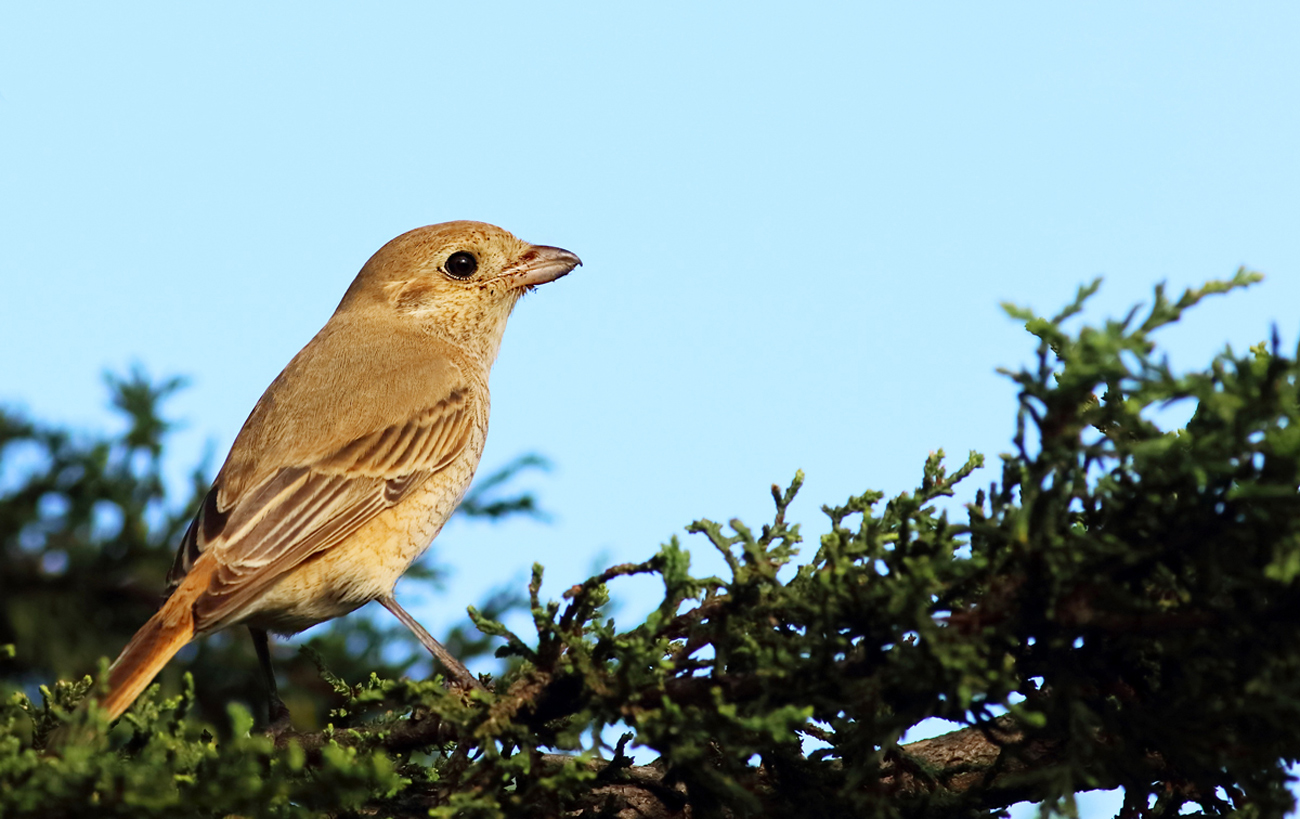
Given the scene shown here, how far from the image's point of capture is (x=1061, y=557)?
275 centimetres

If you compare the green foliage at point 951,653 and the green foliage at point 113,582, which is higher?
the green foliage at point 113,582

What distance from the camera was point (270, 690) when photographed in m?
5.21

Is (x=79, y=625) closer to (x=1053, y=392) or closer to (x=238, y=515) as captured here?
(x=238, y=515)

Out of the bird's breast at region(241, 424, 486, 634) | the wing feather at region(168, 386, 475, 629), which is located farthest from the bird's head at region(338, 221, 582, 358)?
Result: the bird's breast at region(241, 424, 486, 634)

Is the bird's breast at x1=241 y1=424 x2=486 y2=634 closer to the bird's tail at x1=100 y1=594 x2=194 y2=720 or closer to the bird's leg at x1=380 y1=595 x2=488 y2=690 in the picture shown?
the bird's leg at x1=380 y1=595 x2=488 y2=690

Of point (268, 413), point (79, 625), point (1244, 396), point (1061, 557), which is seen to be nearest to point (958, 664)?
point (1061, 557)

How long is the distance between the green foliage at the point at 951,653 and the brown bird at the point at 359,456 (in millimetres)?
1154

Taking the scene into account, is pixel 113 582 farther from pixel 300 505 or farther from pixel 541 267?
pixel 541 267

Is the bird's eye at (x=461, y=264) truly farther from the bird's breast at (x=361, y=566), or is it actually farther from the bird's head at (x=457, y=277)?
the bird's breast at (x=361, y=566)

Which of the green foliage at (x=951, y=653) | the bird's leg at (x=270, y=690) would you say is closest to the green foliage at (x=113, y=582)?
the bird's leg at (x=270, y=690)

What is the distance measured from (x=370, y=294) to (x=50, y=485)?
195cm

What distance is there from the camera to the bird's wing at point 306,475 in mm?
4797

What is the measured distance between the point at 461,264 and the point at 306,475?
1.92m

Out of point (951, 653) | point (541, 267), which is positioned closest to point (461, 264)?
point (541, 267)
